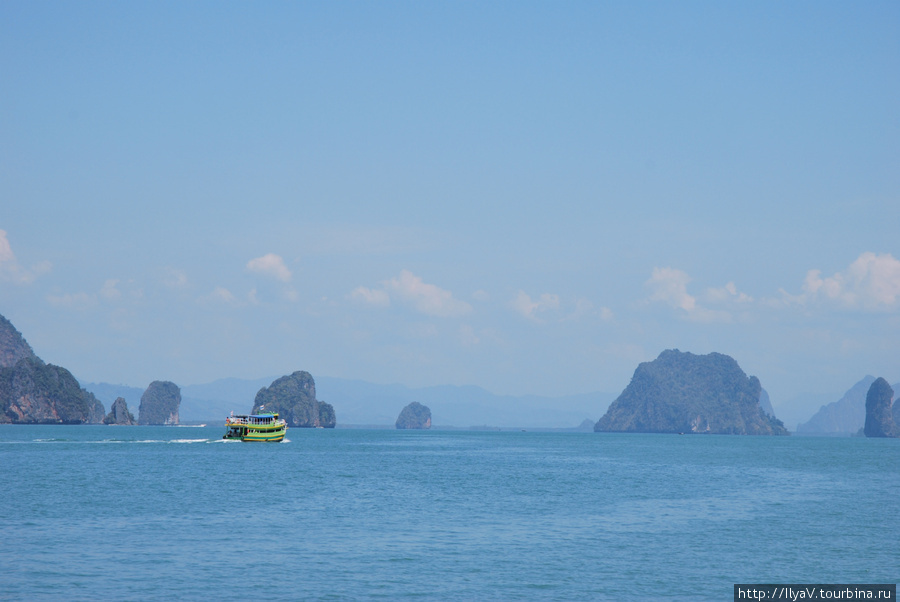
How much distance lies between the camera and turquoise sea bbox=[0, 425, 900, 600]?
125 ft

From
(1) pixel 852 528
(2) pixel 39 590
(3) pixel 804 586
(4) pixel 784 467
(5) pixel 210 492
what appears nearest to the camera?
(2) pixel 39 590

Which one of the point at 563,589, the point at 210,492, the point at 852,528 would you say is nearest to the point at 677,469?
the point at 852,528

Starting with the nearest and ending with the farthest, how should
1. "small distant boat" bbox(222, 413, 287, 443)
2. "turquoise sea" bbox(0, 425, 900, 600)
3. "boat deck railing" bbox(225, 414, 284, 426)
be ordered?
"turquoise sea" bbox(0, 425, 900, 600), "small distant boat" bbox(222, 413, 287, 443), "boat deck railing" bbox(225, 414, 284, 426)

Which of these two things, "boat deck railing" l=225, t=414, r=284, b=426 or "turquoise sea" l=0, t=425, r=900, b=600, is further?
"boat deck railing" l=225, t=414, r=284, b=426

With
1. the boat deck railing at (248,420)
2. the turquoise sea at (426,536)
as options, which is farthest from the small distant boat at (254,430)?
the turquoise sea at (426,536)

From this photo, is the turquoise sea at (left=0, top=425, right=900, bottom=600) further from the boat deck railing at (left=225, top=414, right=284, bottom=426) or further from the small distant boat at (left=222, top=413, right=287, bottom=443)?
the boat deck railing at (left=225, top=414, right=284, bottom=426)

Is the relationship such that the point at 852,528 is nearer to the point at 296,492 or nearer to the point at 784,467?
the point at 296,492

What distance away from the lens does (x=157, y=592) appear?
117 feet

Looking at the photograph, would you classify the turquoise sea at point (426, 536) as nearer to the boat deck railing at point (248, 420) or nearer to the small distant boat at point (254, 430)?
the small distant boat at point (254, 430)

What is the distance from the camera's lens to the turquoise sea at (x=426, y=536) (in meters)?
38.0

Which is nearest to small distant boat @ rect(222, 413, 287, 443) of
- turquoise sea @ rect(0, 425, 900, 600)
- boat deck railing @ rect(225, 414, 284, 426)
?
boat deck railing @ rect(225, 414, 284, 426)

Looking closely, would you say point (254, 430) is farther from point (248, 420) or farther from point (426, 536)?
point (426, 536)

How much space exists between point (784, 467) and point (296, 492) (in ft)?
285

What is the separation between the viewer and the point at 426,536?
51438 mm
